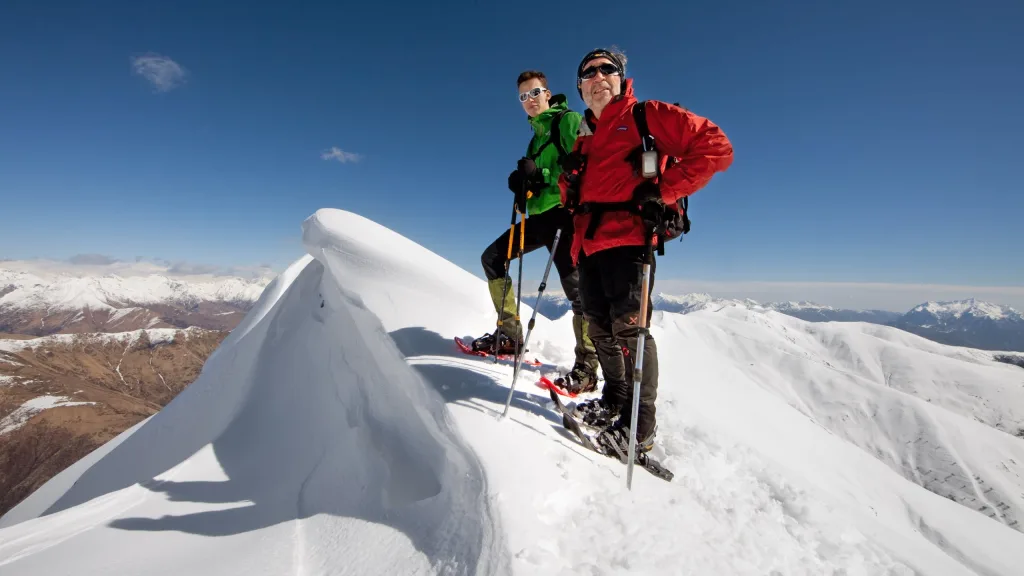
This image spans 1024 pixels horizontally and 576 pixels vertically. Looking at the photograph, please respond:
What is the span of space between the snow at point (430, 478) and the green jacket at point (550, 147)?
2679 mm

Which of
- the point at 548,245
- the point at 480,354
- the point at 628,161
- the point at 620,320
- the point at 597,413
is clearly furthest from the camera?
the point at 480,354

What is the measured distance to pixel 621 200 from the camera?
4.24 m

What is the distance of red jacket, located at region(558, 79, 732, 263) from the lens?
368 cm

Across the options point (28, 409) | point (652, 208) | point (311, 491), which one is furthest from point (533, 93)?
point (28, 409)

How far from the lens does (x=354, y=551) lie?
3594 millimetres

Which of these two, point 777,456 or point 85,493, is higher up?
point 777,456

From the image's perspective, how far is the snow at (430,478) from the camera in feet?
10.4

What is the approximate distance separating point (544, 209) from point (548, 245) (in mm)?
653

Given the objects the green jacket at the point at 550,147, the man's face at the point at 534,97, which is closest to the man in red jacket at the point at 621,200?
Result: the green jacket at the point at 550,147

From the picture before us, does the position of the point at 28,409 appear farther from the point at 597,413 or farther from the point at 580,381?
the point at 597,413

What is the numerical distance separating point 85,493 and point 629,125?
14.3 metres

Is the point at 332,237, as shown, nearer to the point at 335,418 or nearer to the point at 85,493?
the point at 335,418

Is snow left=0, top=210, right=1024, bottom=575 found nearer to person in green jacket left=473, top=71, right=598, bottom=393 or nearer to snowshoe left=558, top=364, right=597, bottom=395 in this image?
snowshoe left=558, top=364, right=597, bottom=395

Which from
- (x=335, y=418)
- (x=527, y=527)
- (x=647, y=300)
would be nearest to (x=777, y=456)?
(x=647, y=300)
